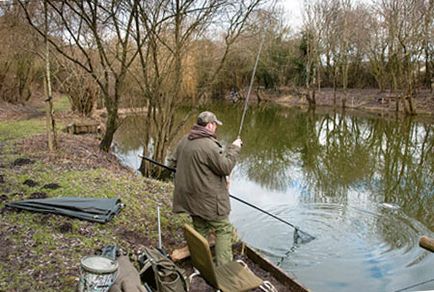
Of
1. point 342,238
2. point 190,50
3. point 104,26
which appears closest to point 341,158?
point 190,50

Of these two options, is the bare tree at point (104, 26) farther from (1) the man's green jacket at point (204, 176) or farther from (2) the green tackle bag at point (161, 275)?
(2) the green tackle bag at point (161, 275)

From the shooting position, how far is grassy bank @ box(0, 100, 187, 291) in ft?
12.7

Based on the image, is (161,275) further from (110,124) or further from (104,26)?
(104,26)

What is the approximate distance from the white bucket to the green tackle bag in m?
0.43

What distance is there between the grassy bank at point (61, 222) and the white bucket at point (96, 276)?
764 mm

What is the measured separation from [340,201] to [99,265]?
21.2 ft

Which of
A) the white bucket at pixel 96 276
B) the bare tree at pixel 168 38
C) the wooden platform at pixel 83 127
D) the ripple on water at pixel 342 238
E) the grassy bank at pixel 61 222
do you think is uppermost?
the bare tree at pixel 168 38

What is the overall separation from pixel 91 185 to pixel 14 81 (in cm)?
1617

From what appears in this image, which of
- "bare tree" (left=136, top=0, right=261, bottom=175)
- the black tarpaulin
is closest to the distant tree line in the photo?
"bare tree" (left=136, top=0, right=261, bottom=175)

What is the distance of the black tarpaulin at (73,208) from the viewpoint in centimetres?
502

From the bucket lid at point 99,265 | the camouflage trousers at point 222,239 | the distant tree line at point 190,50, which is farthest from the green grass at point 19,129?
the bucket lid at point 99,265

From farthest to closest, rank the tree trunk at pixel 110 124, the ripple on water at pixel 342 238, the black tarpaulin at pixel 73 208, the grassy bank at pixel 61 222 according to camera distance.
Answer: the tree trunk at pixel 110 124
the ripple on water at pixel 342 238
the black tarpaulin at pixel 73 208
the grassy bank at pixel 61 222

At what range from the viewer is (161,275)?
11.2ft

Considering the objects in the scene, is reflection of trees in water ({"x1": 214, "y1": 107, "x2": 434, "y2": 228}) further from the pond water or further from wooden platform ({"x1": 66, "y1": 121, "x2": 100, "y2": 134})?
wooden platform ({"x1": 66, "y1": 121, "x2": 100, "y2": 134})
